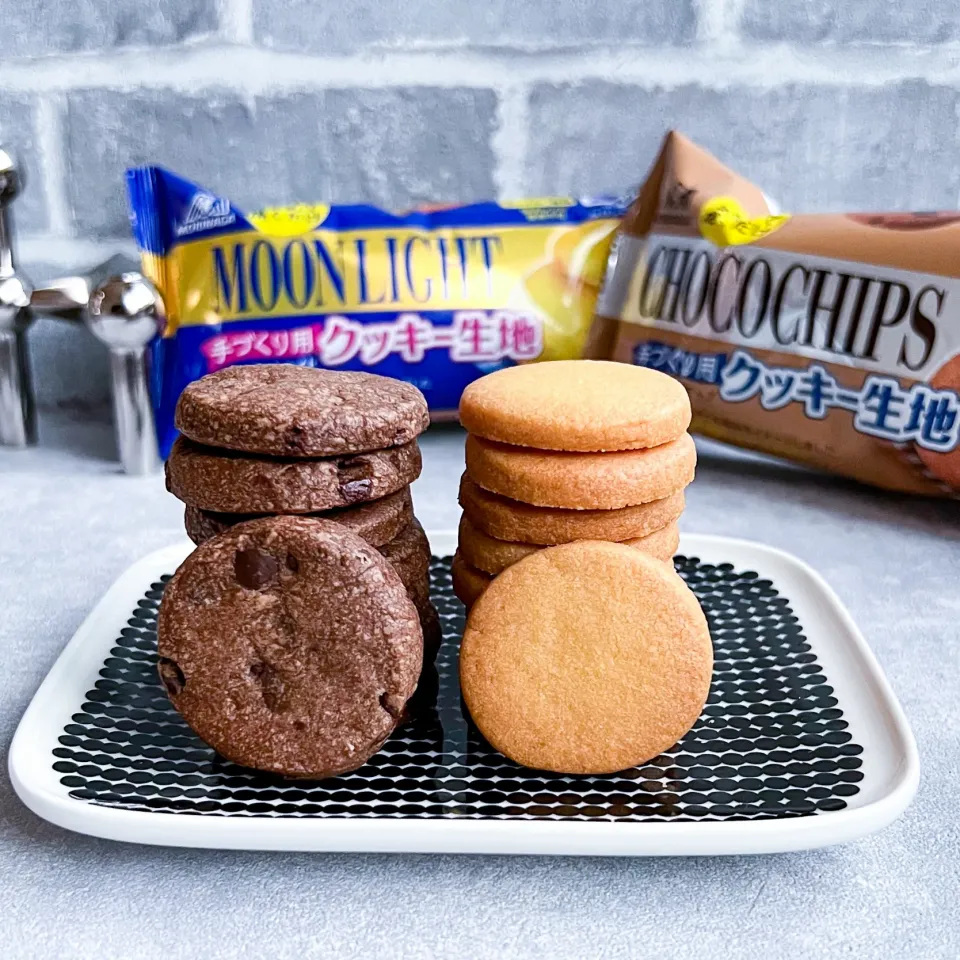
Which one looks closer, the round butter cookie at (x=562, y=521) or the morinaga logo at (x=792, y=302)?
the round butter cookie at (x=562, y=521)

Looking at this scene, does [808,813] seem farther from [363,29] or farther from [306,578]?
[363,29]

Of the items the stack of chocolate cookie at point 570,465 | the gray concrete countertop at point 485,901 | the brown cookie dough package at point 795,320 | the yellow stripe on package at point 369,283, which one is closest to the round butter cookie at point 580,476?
the stack of chocolate cookie at point 570,465

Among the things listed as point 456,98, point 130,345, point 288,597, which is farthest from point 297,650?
point 456,98

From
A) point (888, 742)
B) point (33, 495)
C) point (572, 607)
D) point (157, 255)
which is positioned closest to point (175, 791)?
point (572, 607)

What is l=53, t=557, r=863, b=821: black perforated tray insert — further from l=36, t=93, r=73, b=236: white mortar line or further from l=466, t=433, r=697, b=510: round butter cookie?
l=36, t=93, r=73, b=236: white mortar line

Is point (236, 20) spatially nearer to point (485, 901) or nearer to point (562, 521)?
point (562, 521)

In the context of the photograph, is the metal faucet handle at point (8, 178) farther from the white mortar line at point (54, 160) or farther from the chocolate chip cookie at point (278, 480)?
the chocolate chip cookie at point (278, 480)

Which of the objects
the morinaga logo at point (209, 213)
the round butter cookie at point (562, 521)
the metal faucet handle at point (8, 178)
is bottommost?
the round butter cookie at point (562, 521)
